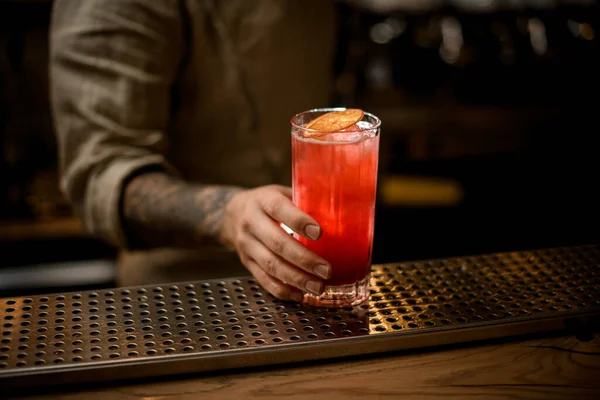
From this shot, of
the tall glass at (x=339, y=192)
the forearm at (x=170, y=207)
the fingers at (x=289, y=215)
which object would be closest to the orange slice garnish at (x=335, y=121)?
the tall glass at (x=339, y=192)

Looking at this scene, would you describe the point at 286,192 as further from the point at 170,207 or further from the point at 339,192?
the point at 170,207

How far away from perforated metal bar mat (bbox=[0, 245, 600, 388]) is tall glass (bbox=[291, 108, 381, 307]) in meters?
0.07

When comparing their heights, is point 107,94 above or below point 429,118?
above

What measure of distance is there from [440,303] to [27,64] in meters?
2.66

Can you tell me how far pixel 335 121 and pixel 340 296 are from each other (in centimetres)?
31

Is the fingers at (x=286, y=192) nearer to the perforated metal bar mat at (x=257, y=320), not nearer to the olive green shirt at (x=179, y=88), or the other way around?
the perforated metal bar mat at (x=257, y=320)

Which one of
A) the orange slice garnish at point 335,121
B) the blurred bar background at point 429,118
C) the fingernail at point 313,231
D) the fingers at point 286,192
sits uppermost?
the orange slice garnish at point 335,121

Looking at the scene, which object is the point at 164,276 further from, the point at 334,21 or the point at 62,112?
the point at 334,21

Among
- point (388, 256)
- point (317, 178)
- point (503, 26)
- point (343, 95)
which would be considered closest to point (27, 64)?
point (343, 95)

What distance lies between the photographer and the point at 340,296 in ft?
4.17

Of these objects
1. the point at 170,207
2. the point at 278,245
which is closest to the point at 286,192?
the point at 278,245

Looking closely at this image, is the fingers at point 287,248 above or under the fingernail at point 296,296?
above

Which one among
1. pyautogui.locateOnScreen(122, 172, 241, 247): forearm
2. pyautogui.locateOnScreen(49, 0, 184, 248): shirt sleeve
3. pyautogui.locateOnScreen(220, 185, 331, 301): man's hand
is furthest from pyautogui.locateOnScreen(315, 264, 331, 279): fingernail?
pyautogui.locateOnScreen(49, 0, 184, 248): shirt sleeve

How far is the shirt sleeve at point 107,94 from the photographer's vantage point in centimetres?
183
